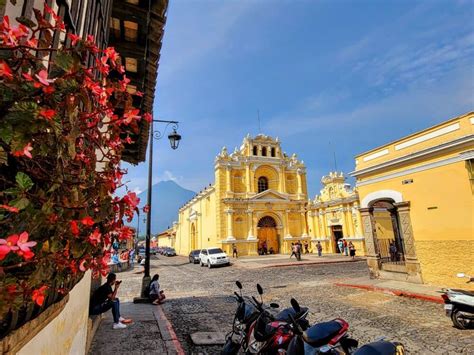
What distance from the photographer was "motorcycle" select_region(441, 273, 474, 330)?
19.3 feet

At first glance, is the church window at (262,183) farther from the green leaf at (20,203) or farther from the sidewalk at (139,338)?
the green leaf at (20,203)

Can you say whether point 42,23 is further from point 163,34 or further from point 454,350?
point 454,350

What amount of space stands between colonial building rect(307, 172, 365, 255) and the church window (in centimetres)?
558

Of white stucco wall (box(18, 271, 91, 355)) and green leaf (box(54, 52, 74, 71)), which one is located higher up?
green leaf (box(54, 52, 74, 71))

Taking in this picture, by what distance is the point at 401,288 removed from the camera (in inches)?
390

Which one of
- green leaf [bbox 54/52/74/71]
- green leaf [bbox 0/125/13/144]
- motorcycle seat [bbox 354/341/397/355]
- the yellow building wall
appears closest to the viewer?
green leaf [bbox 0/125/13/144]

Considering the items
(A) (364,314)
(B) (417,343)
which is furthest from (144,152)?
→ (B) (417,343)

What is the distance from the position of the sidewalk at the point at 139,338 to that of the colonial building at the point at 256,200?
72.1ft

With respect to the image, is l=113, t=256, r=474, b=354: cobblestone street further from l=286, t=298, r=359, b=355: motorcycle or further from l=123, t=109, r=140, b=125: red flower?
l=123, t=109, r=140, b=125: red flower

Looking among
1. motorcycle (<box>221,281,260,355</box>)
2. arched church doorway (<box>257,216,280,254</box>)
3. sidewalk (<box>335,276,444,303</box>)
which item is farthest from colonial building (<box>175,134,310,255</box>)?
motorcycle (<box>221,281,260,355</box>)

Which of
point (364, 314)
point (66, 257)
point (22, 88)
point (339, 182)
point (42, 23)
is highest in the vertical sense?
point (339, 182)

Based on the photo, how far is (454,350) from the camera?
194 inches

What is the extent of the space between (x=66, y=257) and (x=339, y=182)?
29.8 meters

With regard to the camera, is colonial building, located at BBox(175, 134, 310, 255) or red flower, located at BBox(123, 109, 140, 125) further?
colonial building, located at BBox(175, 134, 310, 255)
